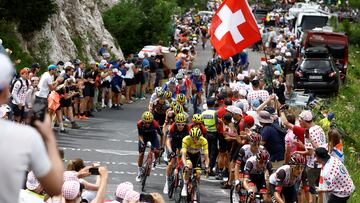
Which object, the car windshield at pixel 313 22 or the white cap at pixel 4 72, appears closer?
the white cap at pixel 4 72

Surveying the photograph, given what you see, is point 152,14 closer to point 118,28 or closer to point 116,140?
point 118,28

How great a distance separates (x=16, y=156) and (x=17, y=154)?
1 centimetres

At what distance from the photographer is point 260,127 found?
16469 mm

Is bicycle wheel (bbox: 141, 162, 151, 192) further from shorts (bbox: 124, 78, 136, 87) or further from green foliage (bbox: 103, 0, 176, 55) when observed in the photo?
green foliage (bbox: 103, 0, 176, 55)

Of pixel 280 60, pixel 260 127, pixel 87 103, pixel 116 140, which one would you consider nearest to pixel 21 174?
pixel 260 127

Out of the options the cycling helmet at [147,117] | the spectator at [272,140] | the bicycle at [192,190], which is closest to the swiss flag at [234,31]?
the cycling helmet at [147,117]

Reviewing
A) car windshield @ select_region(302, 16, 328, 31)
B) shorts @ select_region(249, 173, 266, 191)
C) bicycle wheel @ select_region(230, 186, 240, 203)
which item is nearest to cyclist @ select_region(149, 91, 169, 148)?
bicycle wheel @ select_region(230, 186, 240, 203)

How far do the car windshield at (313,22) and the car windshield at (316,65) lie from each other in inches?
881

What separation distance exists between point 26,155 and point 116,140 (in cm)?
1950

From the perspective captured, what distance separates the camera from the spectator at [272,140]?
15820 millimetres

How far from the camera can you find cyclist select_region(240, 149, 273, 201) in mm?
13938

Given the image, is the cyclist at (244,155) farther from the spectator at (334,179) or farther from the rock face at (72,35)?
the rock face at (72,35)

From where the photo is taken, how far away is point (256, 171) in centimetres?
1405

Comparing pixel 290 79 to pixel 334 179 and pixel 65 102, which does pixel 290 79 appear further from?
pixel 334 179
